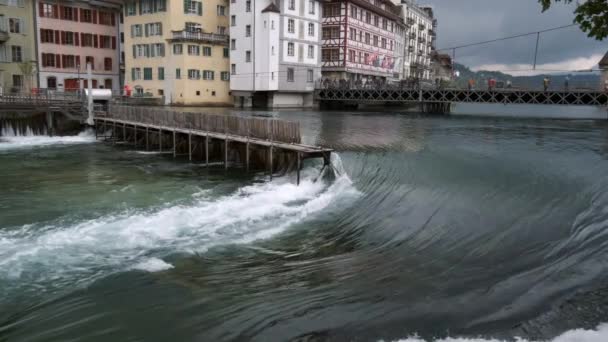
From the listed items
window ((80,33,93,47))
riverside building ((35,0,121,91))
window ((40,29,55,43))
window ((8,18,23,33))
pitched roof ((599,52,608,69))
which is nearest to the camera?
window ((8,18,23,33))

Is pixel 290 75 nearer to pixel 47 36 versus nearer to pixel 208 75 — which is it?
pixel 208 75

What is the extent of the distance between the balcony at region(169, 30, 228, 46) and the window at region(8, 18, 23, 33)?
56.7 feet

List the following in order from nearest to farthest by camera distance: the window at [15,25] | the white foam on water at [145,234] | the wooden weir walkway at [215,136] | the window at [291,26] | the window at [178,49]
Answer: the white foam on water at [145,234] → the wooden weir walkway at [215,136] → the window at [15,25] → the window at [178,49] → the window at [291,26]

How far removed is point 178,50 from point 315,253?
61580mm

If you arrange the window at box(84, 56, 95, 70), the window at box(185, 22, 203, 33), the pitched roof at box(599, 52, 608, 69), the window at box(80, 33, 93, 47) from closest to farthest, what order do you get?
the window at box(185, 22, 203, 33) → the window at box(80, 33, 93, 47) → the window at box(84, 56, 95, 70) → the pitched roof at box(599, 52, 608, 69)

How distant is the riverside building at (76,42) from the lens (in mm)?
66875

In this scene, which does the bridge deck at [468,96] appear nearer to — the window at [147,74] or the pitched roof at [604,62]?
the window at [147,74]

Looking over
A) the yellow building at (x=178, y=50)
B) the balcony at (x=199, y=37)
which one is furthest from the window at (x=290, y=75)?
the balcony at (x=199, y=37)

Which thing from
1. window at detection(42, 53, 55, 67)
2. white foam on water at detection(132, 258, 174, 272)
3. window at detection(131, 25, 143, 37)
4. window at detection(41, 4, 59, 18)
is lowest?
white foam on water at detection(132, 258, 174, 272)

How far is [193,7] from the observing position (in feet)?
230

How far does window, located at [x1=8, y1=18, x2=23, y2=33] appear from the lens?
6338 centimetres

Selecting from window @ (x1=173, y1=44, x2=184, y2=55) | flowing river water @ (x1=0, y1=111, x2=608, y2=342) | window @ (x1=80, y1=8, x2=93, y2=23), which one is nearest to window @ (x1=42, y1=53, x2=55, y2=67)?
window @ (x1=80, y1=8, x2=93, y2=23)

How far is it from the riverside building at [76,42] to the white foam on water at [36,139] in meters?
23.1

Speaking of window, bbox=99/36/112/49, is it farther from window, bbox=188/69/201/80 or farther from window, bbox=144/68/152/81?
window, bbox=188/69/201/80
